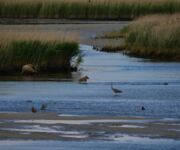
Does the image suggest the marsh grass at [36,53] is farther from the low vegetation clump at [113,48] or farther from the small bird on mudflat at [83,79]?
the low vegetation clump at [113,48]

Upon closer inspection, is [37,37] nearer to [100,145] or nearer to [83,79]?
[83,79]

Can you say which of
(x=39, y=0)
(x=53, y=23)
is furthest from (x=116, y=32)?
(x=39, y=0)

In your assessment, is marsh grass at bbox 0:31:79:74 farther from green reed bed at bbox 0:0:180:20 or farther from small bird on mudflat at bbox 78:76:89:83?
green reed bed at bbox 0:0:180:20

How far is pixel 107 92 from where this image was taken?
2284 centimetres

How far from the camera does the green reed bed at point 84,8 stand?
59.9m

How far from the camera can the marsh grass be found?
27766 mm

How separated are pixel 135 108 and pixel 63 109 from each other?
1509 mm

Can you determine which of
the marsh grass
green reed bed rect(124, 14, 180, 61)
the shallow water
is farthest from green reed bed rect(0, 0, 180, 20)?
the shallow water

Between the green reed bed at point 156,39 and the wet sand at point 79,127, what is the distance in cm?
1608

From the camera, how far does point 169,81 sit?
1007 inches

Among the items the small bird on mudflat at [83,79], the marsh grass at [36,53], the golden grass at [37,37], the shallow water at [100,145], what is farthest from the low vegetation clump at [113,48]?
the shallow water at [100,145]

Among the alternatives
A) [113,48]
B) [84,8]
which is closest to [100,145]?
[113,48]

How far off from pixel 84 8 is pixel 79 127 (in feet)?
150

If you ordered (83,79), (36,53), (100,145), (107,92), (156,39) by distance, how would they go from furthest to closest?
(156,39) < (36,53) < (83,79) < (107,92) < (100,145)
